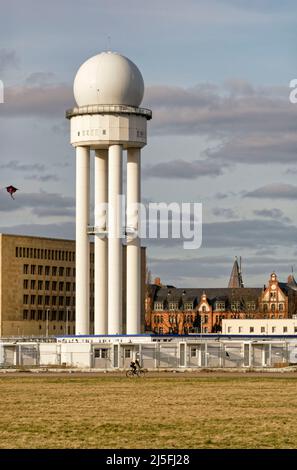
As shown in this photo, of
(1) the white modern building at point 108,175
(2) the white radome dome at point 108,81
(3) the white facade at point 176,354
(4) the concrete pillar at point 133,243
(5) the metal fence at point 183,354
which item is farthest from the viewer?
(4) the concrete pillar at point 133,243

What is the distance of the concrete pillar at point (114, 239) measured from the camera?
164 m

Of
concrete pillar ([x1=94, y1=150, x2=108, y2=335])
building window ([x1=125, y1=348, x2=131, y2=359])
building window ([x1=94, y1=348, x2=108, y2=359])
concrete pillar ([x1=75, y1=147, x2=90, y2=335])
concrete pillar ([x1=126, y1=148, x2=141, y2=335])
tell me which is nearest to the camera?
building window ([x1=125, y1=348, x2=131, y2=359])

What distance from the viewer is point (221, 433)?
52219mm

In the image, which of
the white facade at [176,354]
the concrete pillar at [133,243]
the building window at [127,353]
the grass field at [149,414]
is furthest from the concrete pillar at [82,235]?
the grass field at [149,414]

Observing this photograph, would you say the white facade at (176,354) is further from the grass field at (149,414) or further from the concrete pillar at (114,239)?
the grass field at (149,414)

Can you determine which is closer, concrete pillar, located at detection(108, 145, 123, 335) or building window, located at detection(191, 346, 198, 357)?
building window, located at detection(191, 346, 198, 357)

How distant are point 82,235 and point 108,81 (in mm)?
20725

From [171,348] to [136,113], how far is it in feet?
125

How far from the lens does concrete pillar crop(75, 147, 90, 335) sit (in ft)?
547

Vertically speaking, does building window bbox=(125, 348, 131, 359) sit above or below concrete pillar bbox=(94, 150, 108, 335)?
below

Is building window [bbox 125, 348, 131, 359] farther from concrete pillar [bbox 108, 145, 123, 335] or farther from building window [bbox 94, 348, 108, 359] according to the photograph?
concrete pillar [bbox 108, 145, 123, 335]

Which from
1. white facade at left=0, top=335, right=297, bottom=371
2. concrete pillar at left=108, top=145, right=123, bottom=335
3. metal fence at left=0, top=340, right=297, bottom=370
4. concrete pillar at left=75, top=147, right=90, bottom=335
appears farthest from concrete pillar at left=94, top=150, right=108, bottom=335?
metal fence at left=0, top=340, right=297, bottom=370

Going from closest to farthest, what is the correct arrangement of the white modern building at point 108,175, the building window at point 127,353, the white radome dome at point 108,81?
the building window at point 127,353
the white modern building at point 108,175
the white radome dome at point 108,81

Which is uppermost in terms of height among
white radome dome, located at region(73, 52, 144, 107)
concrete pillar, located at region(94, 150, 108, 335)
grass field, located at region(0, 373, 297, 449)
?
white radome dome, located at region(73, 52, 144, 107)
